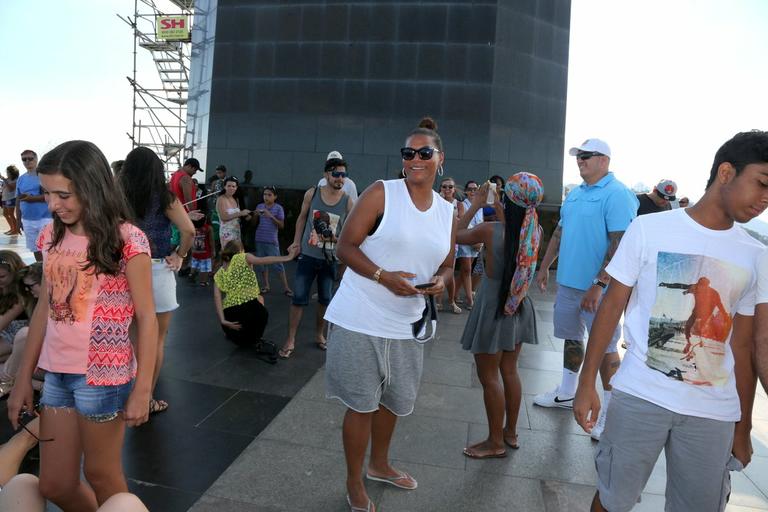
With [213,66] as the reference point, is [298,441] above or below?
below

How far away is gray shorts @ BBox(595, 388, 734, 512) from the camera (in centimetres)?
196

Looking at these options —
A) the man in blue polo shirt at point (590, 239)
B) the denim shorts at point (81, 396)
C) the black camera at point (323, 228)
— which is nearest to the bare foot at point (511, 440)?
the man in blue polo shirt at point (590, 239)

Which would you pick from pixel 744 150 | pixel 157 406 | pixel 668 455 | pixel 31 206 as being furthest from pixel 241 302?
pixel 744 150

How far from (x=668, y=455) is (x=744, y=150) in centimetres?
118

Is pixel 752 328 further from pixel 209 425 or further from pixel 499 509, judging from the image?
pixel 209 425

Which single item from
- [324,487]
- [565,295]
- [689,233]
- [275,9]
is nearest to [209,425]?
[324,487]

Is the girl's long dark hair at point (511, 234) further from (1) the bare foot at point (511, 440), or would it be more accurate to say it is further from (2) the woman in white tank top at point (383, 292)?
(1) the bare foot at point (511, 440)

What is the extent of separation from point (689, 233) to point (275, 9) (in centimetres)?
1247

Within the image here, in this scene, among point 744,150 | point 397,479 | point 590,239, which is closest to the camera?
point 744,150

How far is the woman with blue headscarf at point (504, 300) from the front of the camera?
3.29 metres

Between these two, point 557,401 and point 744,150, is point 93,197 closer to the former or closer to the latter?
point 744,150

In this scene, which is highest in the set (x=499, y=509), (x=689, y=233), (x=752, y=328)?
(x=689, y=233)

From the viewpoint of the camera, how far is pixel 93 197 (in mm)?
2023

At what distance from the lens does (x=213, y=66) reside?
13.0 m
